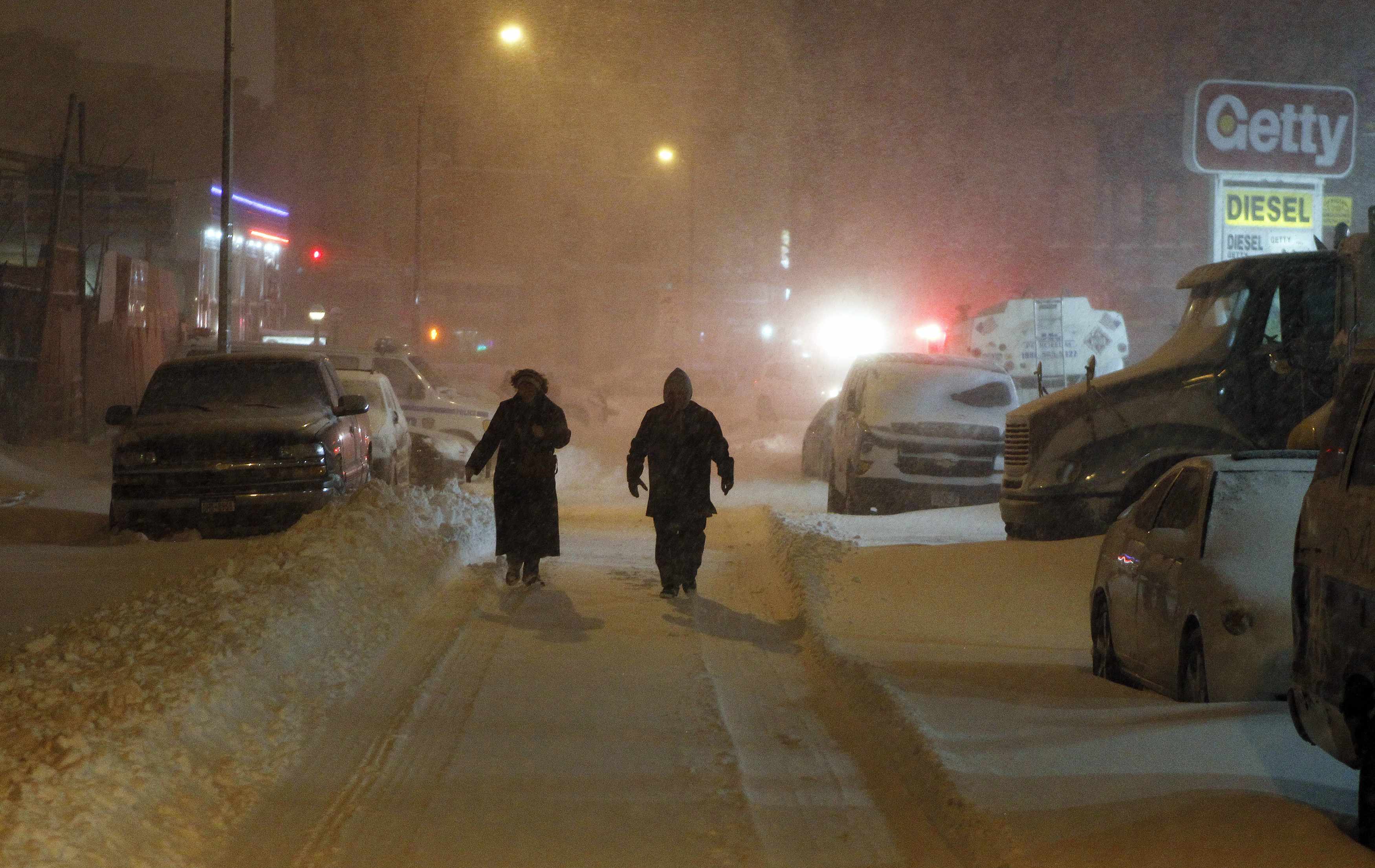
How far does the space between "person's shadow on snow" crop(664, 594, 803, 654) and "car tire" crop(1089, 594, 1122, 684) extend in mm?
1944

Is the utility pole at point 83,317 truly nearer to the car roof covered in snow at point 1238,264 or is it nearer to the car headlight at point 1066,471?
the car headlight at point 1066,471

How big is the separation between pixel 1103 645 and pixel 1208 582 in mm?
1782

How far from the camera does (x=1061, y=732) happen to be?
6.62 m

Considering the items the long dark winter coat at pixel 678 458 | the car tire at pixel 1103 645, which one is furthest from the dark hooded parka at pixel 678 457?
the car tire at pixel 1103 645

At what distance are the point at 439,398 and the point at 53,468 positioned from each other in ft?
19.9

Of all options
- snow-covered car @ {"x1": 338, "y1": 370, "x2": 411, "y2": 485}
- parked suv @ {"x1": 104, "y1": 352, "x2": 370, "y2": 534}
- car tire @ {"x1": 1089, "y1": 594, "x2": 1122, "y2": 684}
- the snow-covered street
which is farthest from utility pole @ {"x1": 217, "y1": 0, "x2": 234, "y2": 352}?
car tire @ {"x1": 1089, "y1": 594, "x2": 1122, "y2": 684}

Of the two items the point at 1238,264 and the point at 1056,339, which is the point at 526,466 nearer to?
the point at 1238,264

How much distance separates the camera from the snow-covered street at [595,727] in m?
5.11

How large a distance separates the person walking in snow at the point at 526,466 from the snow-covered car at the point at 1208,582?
4.42 meters

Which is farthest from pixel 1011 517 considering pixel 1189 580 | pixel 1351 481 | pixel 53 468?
pixel 53 468

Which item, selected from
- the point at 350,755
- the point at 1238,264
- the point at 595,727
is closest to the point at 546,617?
the point at 595,727

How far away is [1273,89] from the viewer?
27031mm

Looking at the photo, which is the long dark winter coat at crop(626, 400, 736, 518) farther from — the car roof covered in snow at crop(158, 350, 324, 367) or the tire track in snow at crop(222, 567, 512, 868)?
the car roof covered in snow at crop(158, 350, 324, 367)

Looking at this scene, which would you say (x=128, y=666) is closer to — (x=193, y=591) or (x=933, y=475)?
(x=193, y=591)
